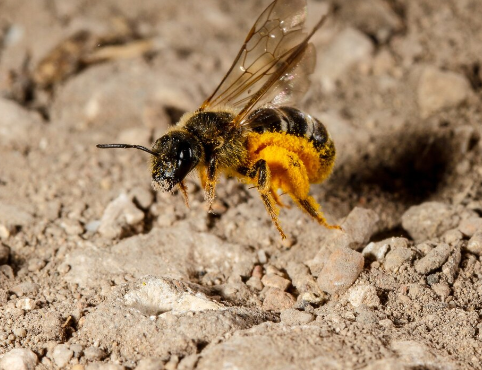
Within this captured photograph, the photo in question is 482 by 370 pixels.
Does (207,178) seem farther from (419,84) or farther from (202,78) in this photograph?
(419,84)

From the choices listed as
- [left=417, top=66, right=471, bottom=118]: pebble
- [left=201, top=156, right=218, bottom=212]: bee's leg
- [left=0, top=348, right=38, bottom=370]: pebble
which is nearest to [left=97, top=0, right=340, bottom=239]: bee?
[left=201, top=156, right=218, bottom=212]: bee's leg

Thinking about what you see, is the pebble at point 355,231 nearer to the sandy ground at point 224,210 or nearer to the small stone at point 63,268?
the sandy ground at point 224,210

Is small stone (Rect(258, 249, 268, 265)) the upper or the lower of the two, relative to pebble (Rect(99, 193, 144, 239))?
upper

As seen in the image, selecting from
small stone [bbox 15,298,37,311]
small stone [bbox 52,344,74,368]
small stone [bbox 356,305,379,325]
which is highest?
small stone [bbox 356,305,379,325]

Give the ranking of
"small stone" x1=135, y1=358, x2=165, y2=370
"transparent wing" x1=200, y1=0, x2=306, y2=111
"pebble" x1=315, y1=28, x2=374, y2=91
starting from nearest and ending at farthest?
"small stone" x1=135, y1=358, x2=165, y2=370
"transparent wing" x1=200, y1=0, x2=306, y2=111
"pebble" x1=315, y1=28, x2=374, y2=91

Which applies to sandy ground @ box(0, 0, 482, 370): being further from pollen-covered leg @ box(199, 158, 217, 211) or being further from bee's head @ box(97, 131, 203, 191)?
bee's head @ box(97, 131, 203, 191)

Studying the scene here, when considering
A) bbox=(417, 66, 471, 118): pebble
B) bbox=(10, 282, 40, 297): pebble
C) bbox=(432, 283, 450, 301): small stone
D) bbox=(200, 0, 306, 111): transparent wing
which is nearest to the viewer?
bbox=(432, 283, 450, 301): small stone
